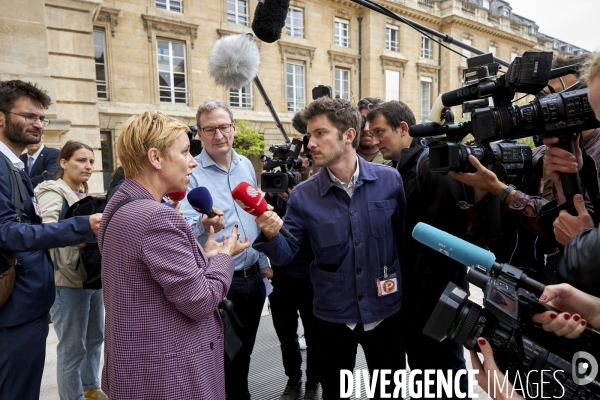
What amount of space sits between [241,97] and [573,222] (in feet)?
50.9

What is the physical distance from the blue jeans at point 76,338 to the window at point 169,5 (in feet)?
46.7

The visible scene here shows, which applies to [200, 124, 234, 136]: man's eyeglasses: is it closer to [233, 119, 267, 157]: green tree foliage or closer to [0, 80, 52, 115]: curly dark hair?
[0, 80, 52, 115]: curly dark hair

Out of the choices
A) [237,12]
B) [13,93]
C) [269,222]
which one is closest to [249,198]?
[269,222]

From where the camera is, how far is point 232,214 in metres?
2.58

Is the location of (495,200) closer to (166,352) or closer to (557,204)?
(557,204)

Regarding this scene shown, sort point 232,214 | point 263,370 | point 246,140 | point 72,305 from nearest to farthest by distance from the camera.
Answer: point 232,214 < point 72,305 < point 263,370 < point 246,140

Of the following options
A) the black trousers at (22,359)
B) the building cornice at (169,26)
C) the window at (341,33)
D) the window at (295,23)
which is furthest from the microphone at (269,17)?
the window at (341,33)

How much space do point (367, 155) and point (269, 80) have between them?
14.0m

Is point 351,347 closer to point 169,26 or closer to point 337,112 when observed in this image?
point 337,112

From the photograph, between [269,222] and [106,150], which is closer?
[269,222]

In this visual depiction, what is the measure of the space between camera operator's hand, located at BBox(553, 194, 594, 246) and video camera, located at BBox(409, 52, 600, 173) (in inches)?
11.0

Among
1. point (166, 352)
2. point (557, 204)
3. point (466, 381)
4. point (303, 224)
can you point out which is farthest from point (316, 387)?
point (557, 204)

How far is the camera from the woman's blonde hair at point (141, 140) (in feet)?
5.13

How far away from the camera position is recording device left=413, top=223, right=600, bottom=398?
111 centimetres
